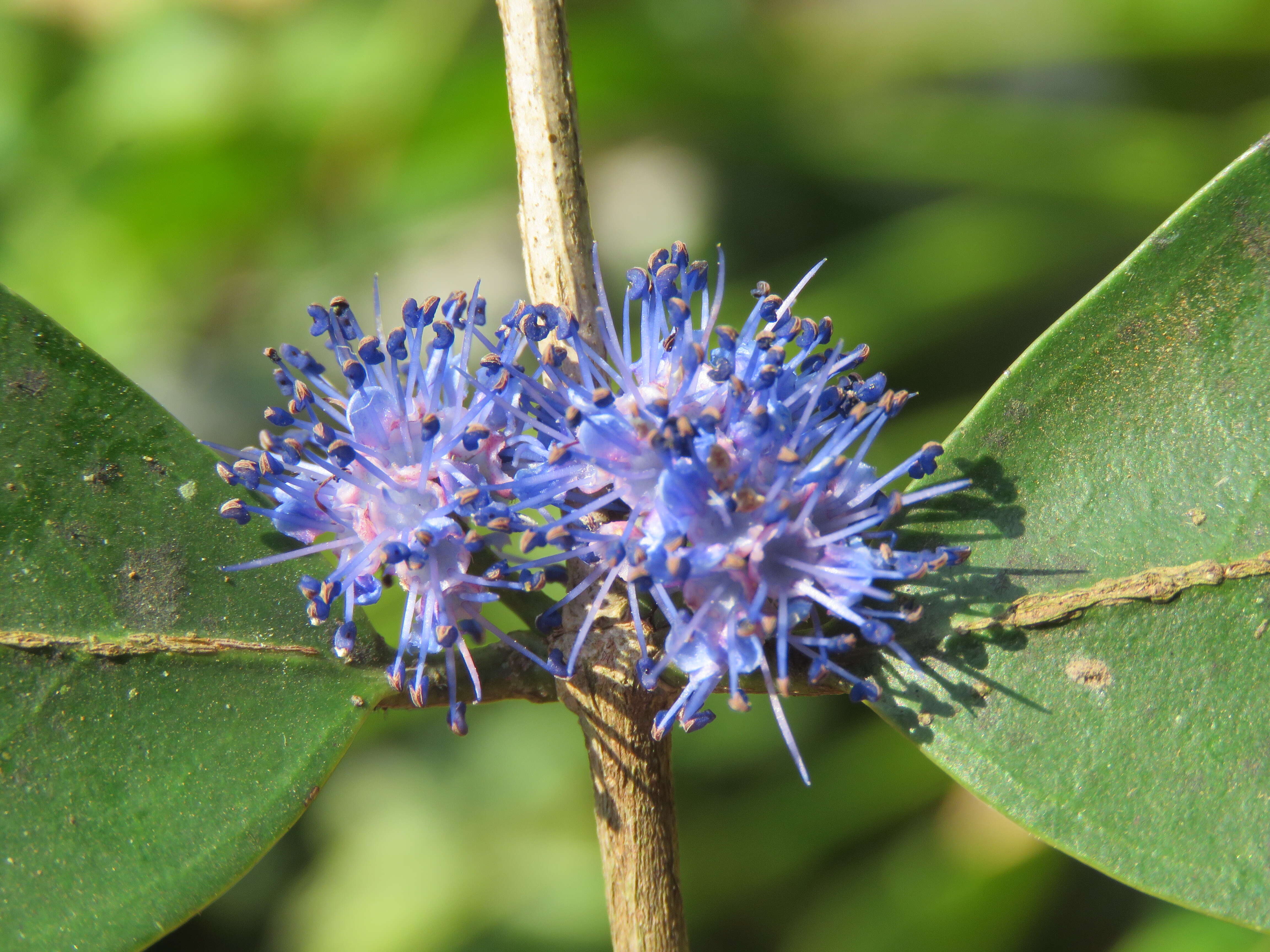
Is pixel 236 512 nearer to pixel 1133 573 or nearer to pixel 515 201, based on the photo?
pixel 1133 573

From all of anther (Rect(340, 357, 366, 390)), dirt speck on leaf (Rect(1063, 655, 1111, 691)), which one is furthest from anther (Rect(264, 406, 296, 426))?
dirt speck on leaf (Rect(1063, 655, 1111, 691))

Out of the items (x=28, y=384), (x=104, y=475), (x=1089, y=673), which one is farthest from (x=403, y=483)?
(x=1089, y=673)

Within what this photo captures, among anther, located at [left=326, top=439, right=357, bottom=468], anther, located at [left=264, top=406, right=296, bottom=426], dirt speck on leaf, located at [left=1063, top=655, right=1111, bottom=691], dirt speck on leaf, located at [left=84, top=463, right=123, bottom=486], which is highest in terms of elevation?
anther, located at [left=264, top=406, right=296, bottom=426]

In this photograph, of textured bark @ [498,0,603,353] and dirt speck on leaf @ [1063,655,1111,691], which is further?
textured bark @ [498,0,603,353]

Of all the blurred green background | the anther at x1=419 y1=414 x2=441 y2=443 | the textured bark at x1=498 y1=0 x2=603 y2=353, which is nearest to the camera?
the anther at x1=419 y1=414 x2=441 y2=443

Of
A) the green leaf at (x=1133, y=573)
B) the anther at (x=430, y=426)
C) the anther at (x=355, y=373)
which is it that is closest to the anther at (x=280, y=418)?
the anther at (x=355, y=373)

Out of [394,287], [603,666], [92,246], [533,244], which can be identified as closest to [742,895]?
[603,666]

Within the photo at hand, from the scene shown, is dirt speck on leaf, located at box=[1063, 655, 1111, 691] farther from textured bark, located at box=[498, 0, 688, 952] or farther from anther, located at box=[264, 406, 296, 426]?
anther, located at box=[264, 406, 296, 426]

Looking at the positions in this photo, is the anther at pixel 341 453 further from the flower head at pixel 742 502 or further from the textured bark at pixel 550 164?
the textured bark at pixel 550 164
